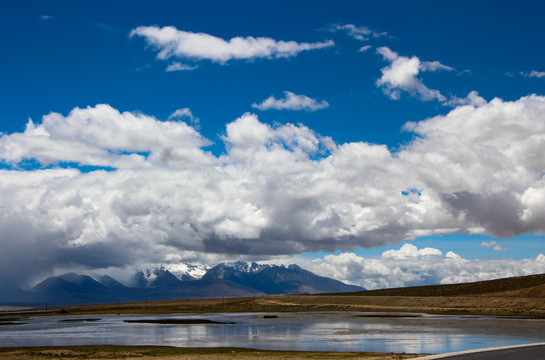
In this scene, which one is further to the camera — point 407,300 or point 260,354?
point 407,300

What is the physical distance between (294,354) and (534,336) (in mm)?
28946

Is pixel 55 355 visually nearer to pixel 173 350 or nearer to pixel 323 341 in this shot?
pixel 173 350

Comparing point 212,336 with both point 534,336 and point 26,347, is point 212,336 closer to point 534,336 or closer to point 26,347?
point 26,347

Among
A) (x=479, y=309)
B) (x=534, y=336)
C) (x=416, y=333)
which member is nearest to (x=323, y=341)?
(x=416, y=333)

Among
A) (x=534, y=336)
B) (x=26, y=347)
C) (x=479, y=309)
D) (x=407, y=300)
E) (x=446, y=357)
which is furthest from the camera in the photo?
(x=407, y=300)

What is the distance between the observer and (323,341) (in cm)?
6762

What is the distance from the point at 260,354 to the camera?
5347 centimetres

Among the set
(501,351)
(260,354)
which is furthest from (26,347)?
(501,351)

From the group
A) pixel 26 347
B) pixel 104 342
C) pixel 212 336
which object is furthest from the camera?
pixel 212 336

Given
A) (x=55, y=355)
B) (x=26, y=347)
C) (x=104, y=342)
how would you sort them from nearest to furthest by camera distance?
1. (x=55, y=355)
2. (x=26, y=347)
3. (x=104, y=342)

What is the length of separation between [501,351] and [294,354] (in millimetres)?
17848

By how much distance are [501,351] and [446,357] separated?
6979mm

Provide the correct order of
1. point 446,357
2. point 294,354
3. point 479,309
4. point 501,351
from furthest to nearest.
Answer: point 479,309
point 294,354
point 501,351
point 446,357

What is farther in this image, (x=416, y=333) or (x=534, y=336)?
(x=416, y=333)
